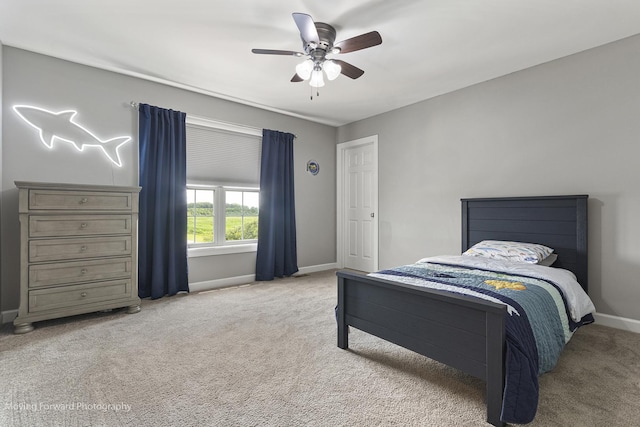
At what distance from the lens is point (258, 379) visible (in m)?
1.96

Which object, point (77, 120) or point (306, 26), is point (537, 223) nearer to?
point (306, 26)

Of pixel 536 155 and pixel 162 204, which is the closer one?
pixel 536 155

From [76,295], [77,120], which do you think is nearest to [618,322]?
[76,295]

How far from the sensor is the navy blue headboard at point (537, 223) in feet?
9.59

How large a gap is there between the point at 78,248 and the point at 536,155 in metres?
4.51

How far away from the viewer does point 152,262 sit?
358 centimetres

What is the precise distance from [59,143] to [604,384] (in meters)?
4.73

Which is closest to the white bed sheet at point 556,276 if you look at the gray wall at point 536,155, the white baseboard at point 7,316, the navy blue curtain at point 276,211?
the gray wall at point 536,155

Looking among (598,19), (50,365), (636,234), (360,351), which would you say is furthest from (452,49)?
(50,365)

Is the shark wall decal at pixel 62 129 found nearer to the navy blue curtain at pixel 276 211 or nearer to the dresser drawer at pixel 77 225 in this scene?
the dresser drawer at pixel 77 225

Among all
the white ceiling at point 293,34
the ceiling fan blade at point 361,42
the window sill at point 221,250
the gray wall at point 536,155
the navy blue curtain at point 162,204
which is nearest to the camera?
the ceiling fan blade at point 361,42

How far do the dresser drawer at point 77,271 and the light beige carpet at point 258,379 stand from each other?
0.40m

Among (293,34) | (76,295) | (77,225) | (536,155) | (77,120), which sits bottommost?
(76,295)

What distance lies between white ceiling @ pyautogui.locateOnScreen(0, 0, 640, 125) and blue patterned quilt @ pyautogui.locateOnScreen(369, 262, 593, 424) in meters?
1.97
